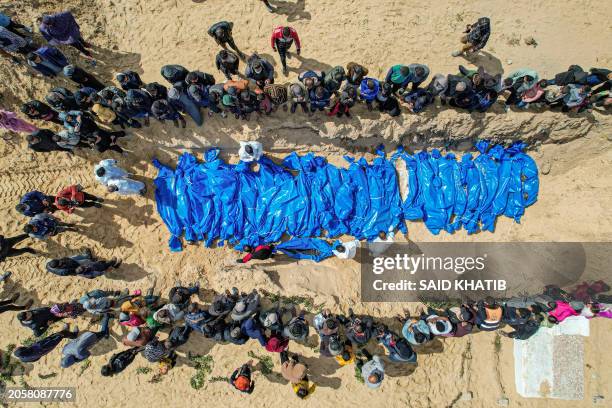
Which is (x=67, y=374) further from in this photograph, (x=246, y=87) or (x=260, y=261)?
(x=246, y=87)

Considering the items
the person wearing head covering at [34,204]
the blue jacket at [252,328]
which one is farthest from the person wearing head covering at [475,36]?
the person wearing head covering at [34,204]

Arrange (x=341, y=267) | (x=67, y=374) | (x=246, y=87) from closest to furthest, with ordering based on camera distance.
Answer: (x=246, y=87) < (x=67, y=374) < (x=341, y=267)

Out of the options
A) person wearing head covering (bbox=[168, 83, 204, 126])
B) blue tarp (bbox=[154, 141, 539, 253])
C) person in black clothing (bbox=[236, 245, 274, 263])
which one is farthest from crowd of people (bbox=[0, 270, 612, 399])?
person wearing head covering (bbox=[168, 83, 204, 126])

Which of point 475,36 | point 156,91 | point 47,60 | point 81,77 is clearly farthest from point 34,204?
point 475,36

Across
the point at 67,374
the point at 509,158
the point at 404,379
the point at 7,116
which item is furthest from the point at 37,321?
the point at 509,158

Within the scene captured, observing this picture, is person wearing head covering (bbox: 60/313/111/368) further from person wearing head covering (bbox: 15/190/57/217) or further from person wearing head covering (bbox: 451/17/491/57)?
person wearing head covering (bbox: 451/17/491/57)
